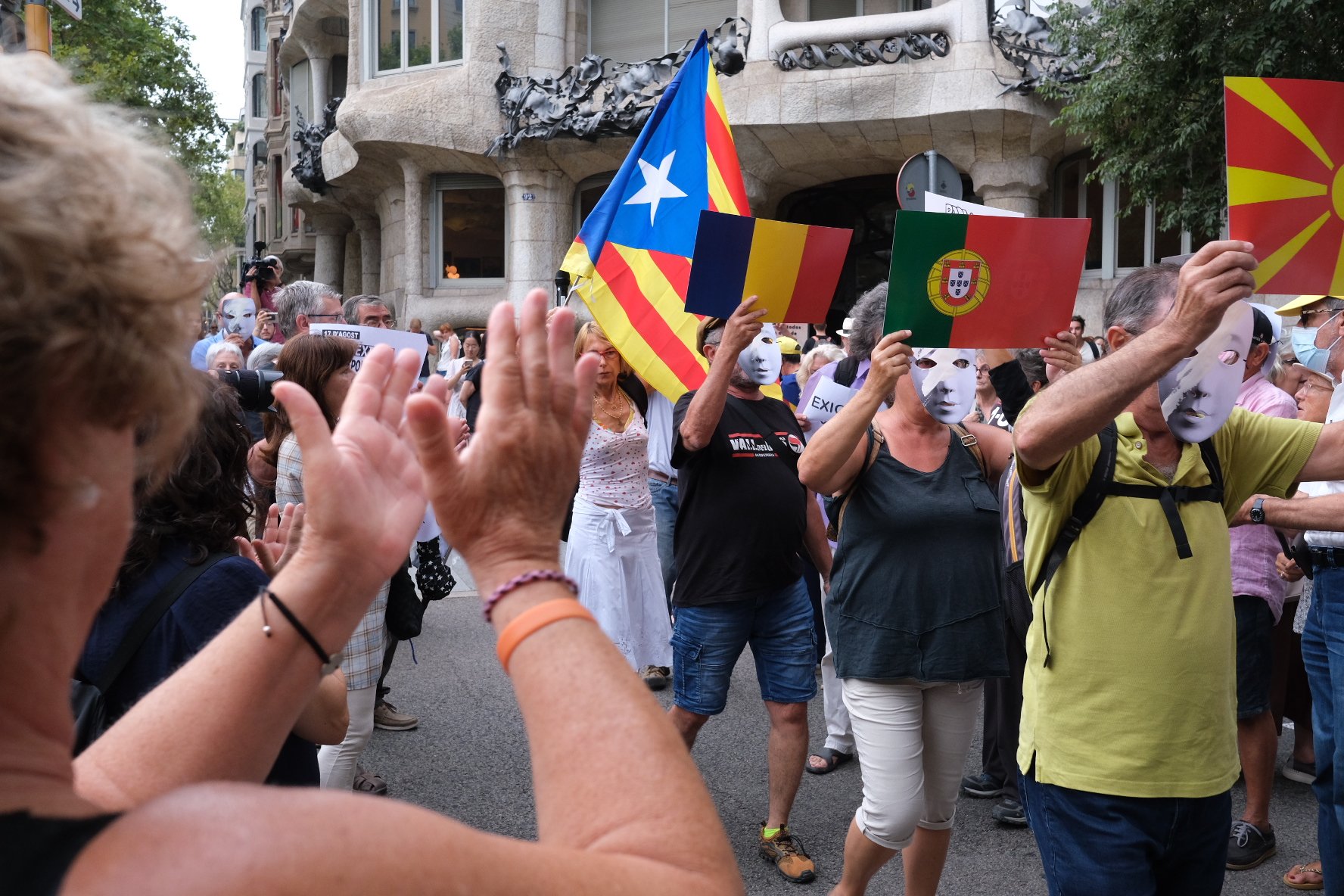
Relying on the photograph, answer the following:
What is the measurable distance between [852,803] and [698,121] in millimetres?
3118

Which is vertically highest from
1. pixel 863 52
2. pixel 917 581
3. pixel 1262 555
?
pixel 863 52

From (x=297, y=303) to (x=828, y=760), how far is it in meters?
3.96

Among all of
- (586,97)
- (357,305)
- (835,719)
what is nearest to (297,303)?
(357,305)

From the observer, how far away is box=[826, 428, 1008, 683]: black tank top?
3535 millimetres

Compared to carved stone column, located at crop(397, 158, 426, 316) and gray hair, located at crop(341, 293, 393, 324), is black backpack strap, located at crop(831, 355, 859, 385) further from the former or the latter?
carved stone column, located at crop(397, 158, 426, 316)

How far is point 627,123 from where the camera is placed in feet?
61.9

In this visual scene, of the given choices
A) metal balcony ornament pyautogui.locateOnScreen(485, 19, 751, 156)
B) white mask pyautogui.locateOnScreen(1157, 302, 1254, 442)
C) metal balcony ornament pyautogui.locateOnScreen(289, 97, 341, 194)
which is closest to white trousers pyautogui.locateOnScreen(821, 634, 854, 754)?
white mask pyautogui.locateOnScreen(1157, 302, 1254, 442)

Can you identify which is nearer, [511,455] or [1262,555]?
[511,455]

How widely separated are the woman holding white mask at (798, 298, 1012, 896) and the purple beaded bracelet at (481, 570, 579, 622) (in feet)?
7.81

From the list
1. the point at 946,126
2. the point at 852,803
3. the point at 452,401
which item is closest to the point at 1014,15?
the point at 946,126

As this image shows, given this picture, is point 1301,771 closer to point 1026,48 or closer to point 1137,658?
point 1137,658

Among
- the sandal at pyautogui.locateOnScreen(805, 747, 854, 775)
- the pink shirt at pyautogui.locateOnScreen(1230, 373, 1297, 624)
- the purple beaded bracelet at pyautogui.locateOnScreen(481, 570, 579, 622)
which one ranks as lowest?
the sandal at pyautogui.locateOnScreen(805, 747, 854, 775)

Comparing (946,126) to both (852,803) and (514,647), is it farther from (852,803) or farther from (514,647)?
(514,647)

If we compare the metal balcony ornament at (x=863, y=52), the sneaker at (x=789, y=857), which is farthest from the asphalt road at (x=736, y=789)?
the metal balcony ornament at (x=863, y=52)
